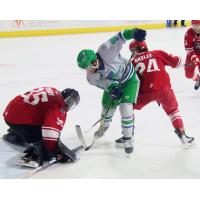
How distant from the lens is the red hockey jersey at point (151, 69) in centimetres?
209

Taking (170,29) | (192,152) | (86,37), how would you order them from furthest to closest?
(170,29) < (86,37) < (192,152)

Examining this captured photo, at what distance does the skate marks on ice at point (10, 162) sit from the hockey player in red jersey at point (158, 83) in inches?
28.3

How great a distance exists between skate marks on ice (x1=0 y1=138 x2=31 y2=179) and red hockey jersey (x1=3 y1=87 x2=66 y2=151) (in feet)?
0.53

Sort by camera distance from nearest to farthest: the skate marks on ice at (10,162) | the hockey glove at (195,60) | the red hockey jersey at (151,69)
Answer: the skate marks on ice at (10,162)
the red hockey jersey at (151,69)
the hockey glove at (195,60)

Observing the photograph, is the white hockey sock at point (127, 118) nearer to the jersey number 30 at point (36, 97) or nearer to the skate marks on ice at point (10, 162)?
the jersey number 30 at point (36, 97)

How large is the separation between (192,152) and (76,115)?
91cm

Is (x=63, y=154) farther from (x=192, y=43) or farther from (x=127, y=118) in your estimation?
(x=192, y=43)

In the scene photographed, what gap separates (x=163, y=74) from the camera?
83.1 inches

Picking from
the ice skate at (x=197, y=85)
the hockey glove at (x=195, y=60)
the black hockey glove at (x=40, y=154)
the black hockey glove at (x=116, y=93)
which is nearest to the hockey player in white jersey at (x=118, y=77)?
the black hockey glove at (x=116, y=93)

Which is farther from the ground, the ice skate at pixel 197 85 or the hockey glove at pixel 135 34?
the hockey glove at pixel 135 34

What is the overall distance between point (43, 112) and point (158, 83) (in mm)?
614

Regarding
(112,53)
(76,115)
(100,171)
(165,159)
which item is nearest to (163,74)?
(112,53)

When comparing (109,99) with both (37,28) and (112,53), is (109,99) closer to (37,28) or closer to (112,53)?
(112,53)

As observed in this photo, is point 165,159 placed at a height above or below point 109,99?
below
